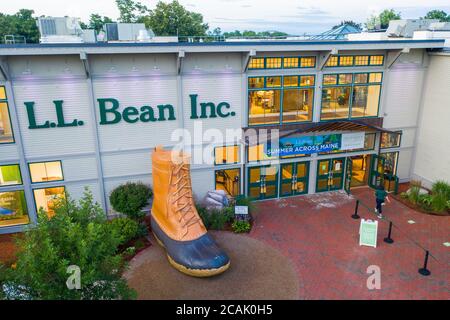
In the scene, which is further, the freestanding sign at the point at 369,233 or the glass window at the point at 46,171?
the glass window at the point at 46,171

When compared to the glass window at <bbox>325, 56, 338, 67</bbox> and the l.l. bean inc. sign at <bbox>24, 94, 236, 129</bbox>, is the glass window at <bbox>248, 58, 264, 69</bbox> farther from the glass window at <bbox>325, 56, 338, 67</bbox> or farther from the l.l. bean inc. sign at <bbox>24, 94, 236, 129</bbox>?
the glass window at <bbox>325, 56, 338, 67</bbox>

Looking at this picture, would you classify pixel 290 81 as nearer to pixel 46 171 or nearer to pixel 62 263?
pixel 46 171

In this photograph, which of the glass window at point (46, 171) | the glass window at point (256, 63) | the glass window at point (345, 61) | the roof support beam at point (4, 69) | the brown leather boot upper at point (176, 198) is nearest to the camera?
the brown leather boot upper at point (176, 198)

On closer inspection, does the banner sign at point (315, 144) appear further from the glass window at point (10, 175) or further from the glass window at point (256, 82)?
the glass window at point (10, 175)

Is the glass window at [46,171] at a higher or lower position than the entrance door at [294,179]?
higher

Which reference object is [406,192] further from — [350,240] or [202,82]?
[202,82]

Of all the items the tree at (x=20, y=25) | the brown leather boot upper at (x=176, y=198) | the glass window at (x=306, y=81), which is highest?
the tree at (x=20, y=25)

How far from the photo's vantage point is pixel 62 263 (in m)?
7.46

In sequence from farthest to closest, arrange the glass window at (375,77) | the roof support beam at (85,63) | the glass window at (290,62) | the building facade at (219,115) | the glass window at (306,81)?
the glass window at (375,77)
the glass window at (306,81)
the glass window at (290,62)
the building facade at (219,115)
the roof support beam at (85,63)

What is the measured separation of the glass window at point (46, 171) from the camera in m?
15.9

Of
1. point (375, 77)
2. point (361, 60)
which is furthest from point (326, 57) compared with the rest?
point (375, 77)
